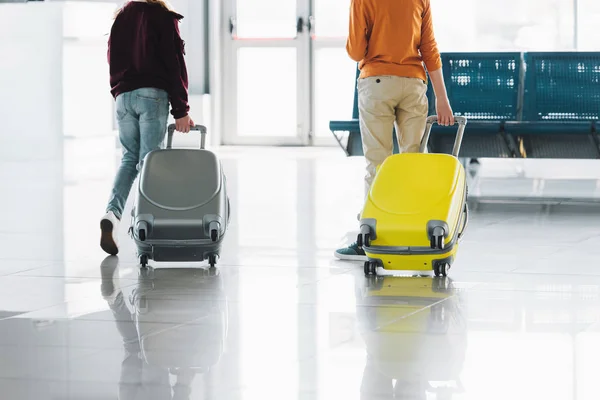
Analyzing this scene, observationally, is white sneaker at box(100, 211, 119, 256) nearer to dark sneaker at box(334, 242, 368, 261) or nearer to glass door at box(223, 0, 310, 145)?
dark sneaker at box(334, 242, 368, 261)

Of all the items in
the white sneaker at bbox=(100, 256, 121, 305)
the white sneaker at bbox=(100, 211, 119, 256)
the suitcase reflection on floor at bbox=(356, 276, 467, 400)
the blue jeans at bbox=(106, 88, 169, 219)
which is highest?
the blue jeans at bbox=(106, 88, 169, 219)

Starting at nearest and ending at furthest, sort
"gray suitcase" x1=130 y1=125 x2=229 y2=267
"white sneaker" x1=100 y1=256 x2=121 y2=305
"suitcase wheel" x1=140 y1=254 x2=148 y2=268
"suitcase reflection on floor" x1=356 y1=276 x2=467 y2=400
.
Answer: "suitcase reflection on floor" x1=356 y1=276 x2=467 y2=400 < "white sneaker" x1=100 y1=256 x2=121 y2=305 < "gray suitcase" x1=130 y1=125 x2=229 y2=267 < "suitcase wheel" x1=140 y1=254 x2=148 y2=268

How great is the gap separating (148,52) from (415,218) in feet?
5.68

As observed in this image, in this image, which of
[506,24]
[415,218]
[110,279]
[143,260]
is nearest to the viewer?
[415,218]

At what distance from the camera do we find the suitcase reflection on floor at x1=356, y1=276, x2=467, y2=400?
3.07 m

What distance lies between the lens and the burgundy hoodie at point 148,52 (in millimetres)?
5691

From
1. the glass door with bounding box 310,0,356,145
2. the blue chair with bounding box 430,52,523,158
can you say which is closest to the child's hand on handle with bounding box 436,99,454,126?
the blue chair with bounding box 430,52,523,158

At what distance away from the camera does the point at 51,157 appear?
1448 centimetres

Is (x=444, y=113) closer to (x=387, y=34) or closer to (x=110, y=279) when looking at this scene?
(x=387, y=34)

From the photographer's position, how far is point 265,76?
19.4m

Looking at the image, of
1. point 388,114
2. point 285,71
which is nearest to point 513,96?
point 388,114

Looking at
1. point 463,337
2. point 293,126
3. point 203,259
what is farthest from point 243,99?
point 463,337

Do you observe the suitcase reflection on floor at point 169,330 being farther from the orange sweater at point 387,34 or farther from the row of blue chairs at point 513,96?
the row of blue chairs at point 513,96

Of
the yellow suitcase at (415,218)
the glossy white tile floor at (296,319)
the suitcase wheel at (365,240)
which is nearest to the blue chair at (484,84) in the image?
the glossy white tile floor at (296,319)
